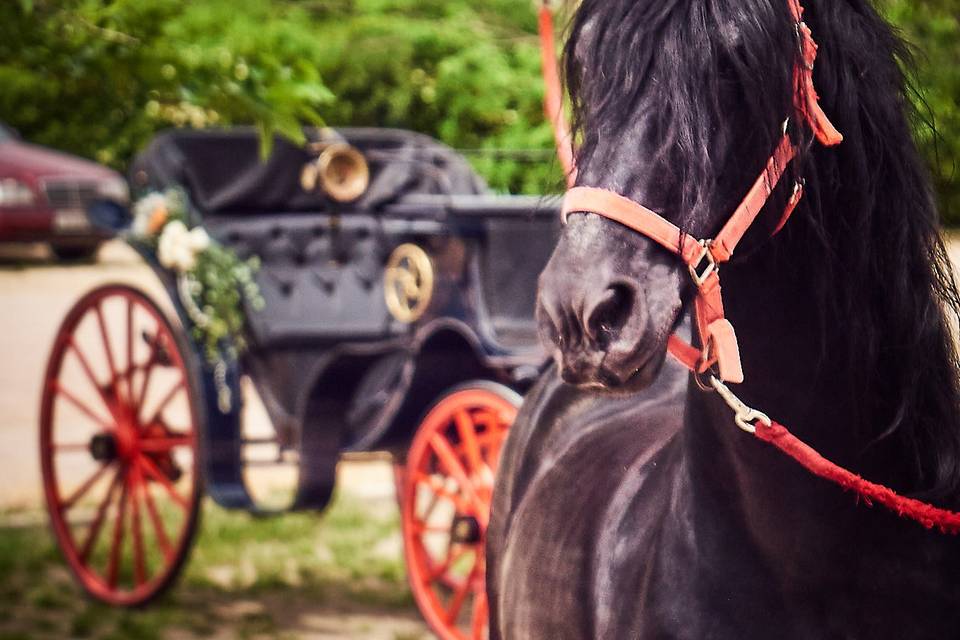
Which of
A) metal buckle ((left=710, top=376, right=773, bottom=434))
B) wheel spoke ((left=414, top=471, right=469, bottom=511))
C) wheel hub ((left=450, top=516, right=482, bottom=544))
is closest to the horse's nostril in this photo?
metal buckle ((left=710, top=376, right=773, bottom=434))

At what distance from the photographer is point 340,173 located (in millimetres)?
5383

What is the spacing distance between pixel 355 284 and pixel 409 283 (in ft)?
1.95

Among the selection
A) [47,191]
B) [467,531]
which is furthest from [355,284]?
[47,191]

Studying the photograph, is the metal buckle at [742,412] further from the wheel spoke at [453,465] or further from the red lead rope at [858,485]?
the wheel spoke at [453,465]

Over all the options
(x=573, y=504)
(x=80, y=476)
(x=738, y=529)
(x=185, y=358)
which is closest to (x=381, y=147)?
(x=185, y=358)

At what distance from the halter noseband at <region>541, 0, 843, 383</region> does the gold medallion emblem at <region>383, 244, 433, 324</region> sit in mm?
2983

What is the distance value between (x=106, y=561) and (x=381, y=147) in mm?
2068

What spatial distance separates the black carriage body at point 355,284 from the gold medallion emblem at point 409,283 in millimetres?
33

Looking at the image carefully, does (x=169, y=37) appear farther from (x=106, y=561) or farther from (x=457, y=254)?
(x=106, y=561)

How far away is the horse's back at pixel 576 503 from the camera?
2201mm

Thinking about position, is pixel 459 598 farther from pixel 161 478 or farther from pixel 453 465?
pixel 161 478

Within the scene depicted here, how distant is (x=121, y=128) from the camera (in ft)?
47.4

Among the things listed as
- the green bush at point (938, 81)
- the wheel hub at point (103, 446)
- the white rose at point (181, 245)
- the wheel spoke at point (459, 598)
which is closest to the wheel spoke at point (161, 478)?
the wheel hub at point (103, 446)

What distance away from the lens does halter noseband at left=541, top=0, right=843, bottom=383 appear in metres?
1.76
